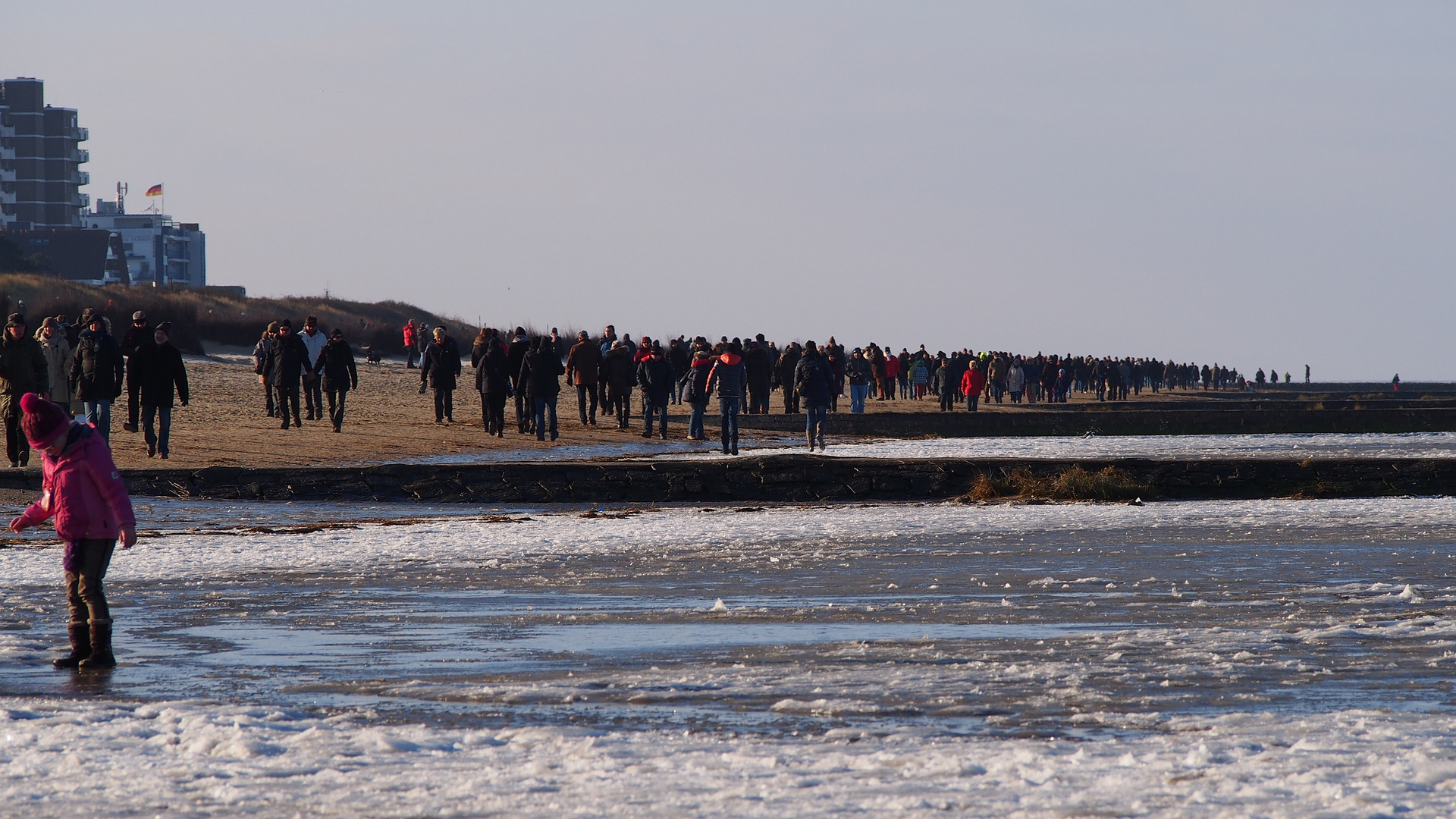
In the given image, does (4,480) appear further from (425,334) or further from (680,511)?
(425,334)

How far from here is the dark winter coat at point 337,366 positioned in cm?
2309

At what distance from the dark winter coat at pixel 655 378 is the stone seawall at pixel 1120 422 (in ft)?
15.5

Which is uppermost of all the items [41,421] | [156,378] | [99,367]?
[99,367]

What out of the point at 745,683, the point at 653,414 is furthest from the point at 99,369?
the point at 745,683

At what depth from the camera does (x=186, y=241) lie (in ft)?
449

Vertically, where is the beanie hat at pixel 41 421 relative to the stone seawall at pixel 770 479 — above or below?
above

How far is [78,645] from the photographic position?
6789 mm

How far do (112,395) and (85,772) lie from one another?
14.3m

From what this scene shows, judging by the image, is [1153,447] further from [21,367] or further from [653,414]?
[21,367]

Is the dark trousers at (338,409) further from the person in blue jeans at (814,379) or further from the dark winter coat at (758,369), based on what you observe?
the dark winter coat at (758,369)

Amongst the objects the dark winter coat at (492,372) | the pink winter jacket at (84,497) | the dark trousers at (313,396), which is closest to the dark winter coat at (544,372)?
the dark winter coat at (492,372)

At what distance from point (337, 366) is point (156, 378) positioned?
4673mm

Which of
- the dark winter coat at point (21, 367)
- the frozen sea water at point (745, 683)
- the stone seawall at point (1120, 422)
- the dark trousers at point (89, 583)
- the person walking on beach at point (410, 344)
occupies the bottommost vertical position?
the frozen sea water at point (745, 683)

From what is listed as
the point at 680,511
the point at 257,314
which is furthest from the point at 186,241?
the point at 680,511
